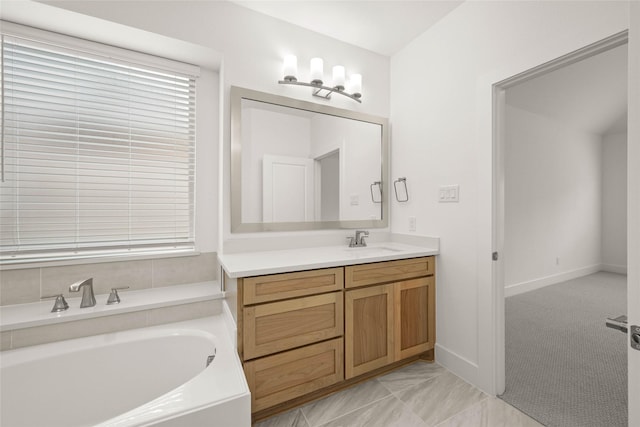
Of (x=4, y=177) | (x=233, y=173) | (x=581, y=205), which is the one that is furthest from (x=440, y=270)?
(x=581, y=205)

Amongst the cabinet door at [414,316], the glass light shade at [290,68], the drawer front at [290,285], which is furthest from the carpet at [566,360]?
the glass light shade at [290,68]

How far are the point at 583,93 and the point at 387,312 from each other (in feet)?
12.8

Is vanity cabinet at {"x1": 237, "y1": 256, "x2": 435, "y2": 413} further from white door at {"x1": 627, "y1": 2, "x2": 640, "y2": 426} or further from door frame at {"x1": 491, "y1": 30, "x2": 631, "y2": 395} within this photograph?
white door at {"x1": 627, "y1": 2, "x2": 640, "y2": 426}

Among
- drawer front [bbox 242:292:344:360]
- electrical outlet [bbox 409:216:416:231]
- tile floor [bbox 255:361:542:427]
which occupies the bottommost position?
tile floor [bbox 255:361:542:427]

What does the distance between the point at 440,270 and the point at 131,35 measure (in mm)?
2520

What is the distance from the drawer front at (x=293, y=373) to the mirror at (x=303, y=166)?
842 millimetres

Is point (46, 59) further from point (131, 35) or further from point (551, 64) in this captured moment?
point (551, 64)

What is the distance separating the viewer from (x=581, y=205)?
177 inches

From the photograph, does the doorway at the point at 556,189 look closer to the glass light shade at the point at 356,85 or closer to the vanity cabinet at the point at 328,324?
the vanity cabinet at the point at 328,324

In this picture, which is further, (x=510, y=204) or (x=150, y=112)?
(x=510, y=204)

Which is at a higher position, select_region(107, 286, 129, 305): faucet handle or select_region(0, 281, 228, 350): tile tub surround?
select_region(107, 286, 129, 305): faucet handle

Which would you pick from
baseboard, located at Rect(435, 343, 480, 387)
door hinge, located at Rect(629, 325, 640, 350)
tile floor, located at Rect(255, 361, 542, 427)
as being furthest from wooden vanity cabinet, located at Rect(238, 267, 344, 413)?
door hinge, located at Rect(629, 325, 640, 350)

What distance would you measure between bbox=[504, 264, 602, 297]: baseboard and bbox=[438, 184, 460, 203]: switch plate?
229 centimetres

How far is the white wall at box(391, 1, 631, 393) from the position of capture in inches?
59.4
